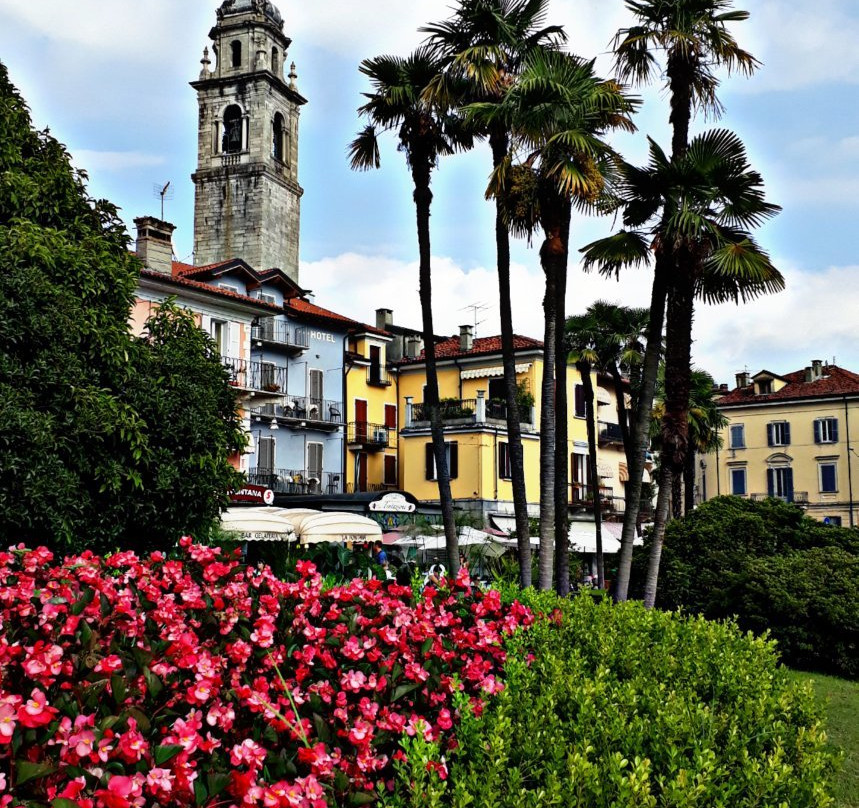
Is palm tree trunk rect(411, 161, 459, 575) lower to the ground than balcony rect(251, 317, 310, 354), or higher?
lower

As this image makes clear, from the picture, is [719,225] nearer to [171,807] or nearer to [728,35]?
[728,35]

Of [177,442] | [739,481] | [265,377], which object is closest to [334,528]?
[177,442]

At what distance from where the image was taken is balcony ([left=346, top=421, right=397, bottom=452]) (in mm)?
47281

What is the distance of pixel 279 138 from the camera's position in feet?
211

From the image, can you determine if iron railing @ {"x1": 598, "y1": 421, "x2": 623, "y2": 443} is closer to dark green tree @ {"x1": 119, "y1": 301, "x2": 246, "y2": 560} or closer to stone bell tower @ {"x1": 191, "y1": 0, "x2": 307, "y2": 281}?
stone bell tower @ {"x1": 191, "y1": 0, "x2": 307, "y2": 281}

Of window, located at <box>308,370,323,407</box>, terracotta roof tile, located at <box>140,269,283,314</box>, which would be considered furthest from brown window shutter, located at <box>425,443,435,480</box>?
terracotta roof tile, located at <box>140,269,283,314</box>

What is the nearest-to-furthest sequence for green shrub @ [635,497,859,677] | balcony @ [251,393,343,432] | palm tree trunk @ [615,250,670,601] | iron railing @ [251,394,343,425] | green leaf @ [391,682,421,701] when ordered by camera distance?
green leaf @ [391,682,421,701], palm tree trunk @ [615,250,670,601], green shrub @ [635,497,859,677], balcony @ [251,393,343,432], iron railing @ [251,394,343,425]

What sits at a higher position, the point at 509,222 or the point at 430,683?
the point at 509,222

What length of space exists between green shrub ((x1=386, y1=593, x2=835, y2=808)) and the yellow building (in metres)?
65.2

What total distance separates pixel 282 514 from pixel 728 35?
599 inches

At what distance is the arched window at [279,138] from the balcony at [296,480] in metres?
27.4

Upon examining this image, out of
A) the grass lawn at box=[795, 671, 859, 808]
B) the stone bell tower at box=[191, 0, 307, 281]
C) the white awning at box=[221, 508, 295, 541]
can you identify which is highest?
the stone bell tower at box=[191, 0, 307, 281]

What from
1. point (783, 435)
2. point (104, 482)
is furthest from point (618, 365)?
point (783, 435)

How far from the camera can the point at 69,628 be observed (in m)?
4.52
